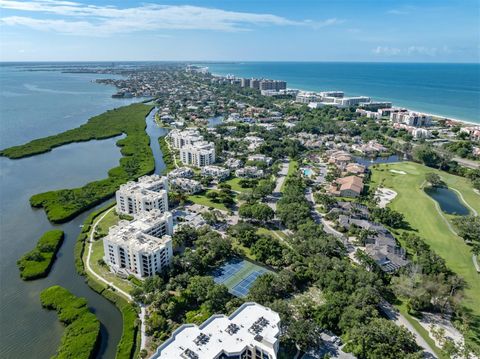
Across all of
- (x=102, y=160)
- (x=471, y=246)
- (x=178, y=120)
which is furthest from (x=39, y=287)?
(x=178, y=120)

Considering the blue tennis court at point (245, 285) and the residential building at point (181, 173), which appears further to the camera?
the residential building at point (181, 173)

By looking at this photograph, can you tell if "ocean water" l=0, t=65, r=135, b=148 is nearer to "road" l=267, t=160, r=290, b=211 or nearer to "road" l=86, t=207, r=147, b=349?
"road" l=86, t=207, r=147, b=349

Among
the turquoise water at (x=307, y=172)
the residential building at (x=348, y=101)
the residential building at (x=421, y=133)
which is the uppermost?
the residential building at (x=348, y=101)

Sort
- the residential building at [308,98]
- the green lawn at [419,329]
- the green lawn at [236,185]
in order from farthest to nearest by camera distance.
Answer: the residential building at [308,98] < the green lawn at [236,185] < the green lawn at [419,329]

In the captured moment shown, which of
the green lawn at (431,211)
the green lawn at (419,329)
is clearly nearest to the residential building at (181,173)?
the green lawn at (431,211)

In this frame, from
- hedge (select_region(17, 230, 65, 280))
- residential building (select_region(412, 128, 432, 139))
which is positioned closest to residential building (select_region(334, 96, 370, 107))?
residential building (select_region(412, 128, 432, 139))

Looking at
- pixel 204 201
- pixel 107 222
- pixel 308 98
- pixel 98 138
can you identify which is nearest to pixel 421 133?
pixel 308 98

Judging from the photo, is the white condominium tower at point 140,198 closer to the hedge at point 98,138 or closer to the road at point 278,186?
the hedge at point 98,138

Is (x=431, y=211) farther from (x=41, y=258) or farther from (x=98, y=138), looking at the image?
(x=98, y=138)
